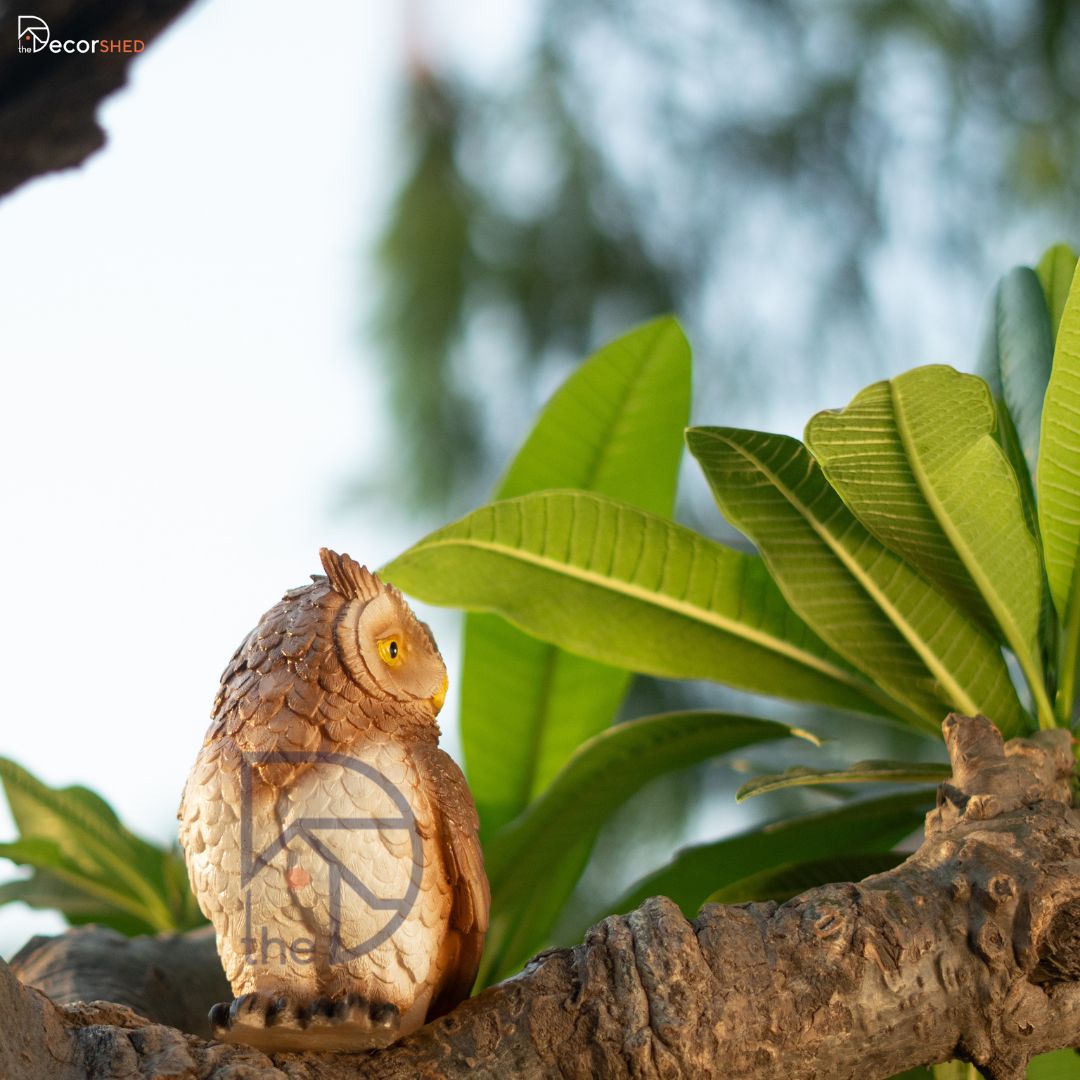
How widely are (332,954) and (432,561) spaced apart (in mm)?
343

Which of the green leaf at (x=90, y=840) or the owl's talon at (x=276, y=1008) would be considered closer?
the owl's talon at (x=276, y=1008)

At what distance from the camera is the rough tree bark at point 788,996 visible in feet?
2.01

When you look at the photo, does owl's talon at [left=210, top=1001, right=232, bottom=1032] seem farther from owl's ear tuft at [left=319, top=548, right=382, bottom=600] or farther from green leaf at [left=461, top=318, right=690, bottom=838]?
green leaf at [left=461, top=318, right=690, bottom=838]

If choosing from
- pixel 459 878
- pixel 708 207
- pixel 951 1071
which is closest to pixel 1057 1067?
pixel 951 1071

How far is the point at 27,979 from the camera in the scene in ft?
3.13

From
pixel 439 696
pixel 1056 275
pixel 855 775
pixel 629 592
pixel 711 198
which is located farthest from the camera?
pixel 711 198

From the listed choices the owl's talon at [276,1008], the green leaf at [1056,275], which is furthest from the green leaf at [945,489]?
the owl's talon at [276,1008]

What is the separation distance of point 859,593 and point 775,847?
27 centimetres

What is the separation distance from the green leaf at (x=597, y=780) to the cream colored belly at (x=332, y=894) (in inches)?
12.9

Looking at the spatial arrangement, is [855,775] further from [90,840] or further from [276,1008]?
[90,840]

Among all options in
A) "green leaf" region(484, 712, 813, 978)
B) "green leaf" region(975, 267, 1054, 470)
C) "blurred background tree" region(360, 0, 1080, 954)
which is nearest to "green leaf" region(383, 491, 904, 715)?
"green leaf" region(484, 712, 813, 978)

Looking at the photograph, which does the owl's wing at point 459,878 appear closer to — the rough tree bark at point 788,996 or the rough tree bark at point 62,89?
the rough tree bark at point 788,996

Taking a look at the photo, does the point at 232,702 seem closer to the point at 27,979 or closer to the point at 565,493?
the point at 565,493

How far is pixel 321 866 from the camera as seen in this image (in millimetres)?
628
